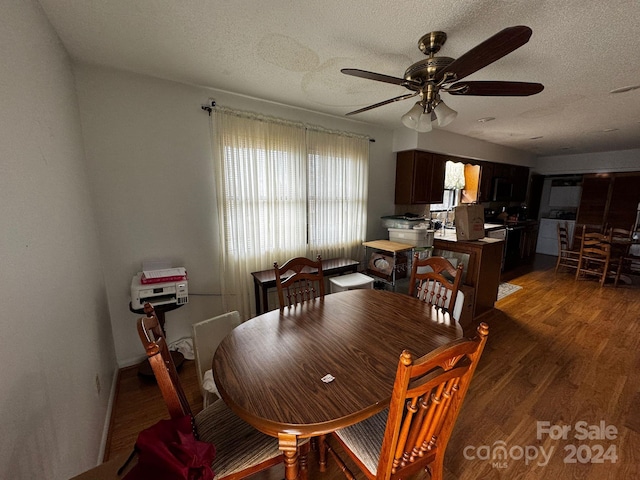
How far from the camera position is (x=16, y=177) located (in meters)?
0.97

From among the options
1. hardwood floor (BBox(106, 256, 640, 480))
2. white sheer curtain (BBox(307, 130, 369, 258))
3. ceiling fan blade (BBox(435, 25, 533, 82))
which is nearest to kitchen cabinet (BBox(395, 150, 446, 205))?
white sheer curtain (BBox(307, 130, 369, 258))

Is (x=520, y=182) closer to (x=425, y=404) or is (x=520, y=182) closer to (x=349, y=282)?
(x=349, y=282)

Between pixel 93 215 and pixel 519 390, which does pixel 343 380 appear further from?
pixel 93 215

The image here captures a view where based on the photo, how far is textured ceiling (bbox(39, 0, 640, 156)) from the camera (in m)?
1.31

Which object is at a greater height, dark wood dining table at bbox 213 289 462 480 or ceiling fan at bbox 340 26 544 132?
ceiling fan at bbox 340 26 544 132

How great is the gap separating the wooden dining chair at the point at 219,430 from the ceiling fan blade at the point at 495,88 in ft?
6.34

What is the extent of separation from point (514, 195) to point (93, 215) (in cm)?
706

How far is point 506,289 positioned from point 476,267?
1.76 m

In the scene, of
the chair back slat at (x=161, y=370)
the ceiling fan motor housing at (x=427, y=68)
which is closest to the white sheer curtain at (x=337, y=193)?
the ceiling fan motor housing at (x=427, y=68)

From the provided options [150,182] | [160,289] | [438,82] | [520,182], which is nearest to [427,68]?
[438,82]

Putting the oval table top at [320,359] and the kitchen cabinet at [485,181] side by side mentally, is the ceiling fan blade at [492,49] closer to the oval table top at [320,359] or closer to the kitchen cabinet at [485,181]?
the oval table top at [320,359]

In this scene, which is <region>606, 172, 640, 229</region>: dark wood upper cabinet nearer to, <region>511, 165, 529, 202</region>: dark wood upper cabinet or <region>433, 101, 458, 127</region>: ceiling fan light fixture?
<region>511, 165, 529, 202</region>: dark wood upper cabinet

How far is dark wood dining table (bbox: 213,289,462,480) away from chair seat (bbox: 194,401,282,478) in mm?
159

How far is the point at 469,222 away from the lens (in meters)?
2.97
